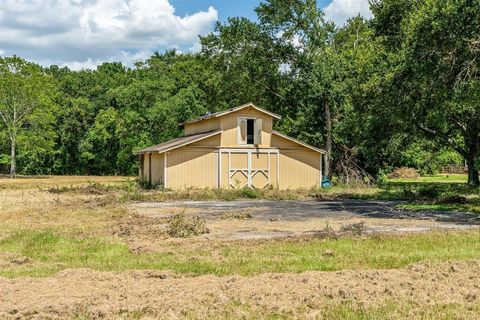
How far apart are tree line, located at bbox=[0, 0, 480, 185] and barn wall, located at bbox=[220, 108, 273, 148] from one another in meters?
5.97

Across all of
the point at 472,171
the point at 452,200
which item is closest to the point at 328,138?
the point at 472,171

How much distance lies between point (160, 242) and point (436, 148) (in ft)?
114

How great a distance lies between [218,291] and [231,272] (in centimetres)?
148

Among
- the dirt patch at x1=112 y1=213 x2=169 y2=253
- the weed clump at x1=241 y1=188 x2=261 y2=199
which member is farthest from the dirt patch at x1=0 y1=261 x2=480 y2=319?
the weed clump at x1=241 y1=188 x2=261 y2=199

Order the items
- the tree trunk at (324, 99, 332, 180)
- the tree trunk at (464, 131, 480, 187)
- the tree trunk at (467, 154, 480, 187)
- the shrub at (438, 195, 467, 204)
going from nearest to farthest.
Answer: the shrub at (438, 195, 467, 204), the tree trunk at (464, 131, 480, 187), the tree trunk at (467, 154, 480, 187), the tree trunk at (324, 99, 332, 180)

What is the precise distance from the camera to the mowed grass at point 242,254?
980 centimetres

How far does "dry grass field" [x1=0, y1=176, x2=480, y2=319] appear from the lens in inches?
281

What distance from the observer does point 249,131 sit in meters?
35.1

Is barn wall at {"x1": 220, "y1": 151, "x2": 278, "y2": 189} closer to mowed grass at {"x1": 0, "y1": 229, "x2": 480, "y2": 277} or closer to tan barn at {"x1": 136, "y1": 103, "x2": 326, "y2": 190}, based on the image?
tan barn at {"x1": 136, "y1": 103, "x2": 326, "y2": 190}

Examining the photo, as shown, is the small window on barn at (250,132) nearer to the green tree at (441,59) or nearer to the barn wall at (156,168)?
the barn wall at (156,168)

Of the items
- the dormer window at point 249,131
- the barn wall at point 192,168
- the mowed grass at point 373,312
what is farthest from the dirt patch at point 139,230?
the dormer window at point 249,131

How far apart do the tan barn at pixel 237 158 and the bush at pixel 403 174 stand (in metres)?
17.3

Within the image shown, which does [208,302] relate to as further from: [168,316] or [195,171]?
[195,171]

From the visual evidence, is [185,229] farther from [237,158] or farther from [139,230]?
[237,158]
